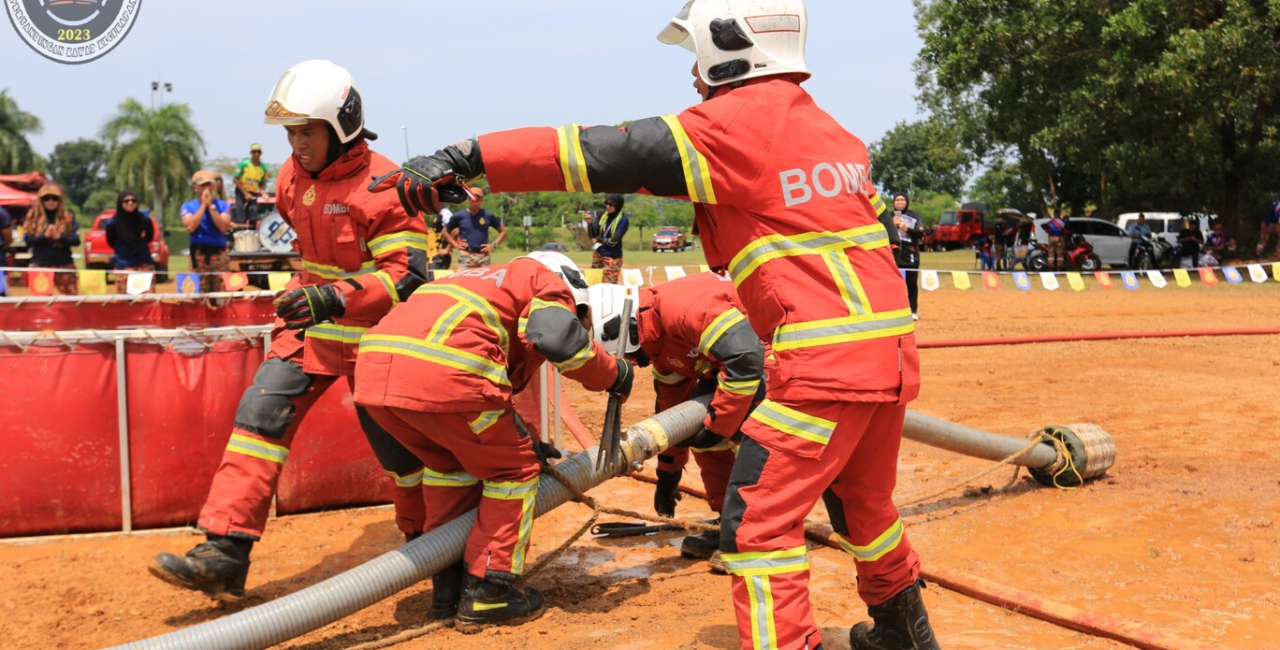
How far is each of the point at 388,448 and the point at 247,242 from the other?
9.60 metres

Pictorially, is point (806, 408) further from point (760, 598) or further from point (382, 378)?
point (382, 378)

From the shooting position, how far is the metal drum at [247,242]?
44.8 feet

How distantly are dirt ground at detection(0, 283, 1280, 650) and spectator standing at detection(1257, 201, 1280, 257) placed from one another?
2043 centimetres

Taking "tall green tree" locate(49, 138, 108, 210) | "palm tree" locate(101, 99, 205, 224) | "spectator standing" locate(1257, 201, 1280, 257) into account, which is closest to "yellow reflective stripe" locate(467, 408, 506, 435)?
"spectator standing" locate(1257, 201, 1280, 257)

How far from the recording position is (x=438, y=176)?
2963mm

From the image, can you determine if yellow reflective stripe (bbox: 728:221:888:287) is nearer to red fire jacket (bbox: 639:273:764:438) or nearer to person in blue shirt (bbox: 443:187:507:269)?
red fire jacket (bbox: 639:273:764:438)

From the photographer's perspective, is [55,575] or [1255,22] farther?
[1255,22]

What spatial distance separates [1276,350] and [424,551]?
10124mm

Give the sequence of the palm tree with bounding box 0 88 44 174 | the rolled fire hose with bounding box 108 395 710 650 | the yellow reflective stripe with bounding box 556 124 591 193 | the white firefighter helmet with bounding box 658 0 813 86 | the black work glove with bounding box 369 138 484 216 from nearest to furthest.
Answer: the black work glove with bounding box 369 138 484 216 < the yellow reflective stripe with bounding box 556 124 591 193 < the white firefighter helmet with bounding box 658 0 813 86 < the rolled fire hose with bounding box 108 395 710 650 < the palm tree with bounding box 0 88 44 174

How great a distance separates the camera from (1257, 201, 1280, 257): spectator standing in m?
26.3

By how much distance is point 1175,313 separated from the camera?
1683 cm

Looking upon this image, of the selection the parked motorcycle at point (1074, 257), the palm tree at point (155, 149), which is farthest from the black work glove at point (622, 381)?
the palm tree at point (155, 149)

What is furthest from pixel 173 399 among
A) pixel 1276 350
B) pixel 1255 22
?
pixel 1255 22

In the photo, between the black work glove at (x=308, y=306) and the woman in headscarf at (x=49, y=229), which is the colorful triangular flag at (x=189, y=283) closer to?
the woman in headscarf at (x=49, y=229)
